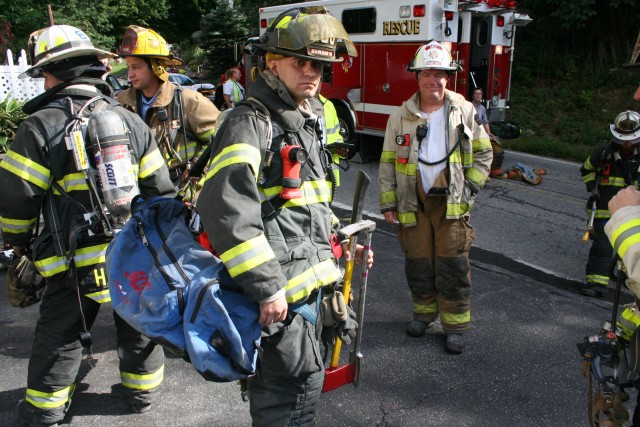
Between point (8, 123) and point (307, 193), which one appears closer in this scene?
point (307, 193)

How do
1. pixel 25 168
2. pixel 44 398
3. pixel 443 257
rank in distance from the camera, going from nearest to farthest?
1. pixel 25 168
2. pixel 44 398
3. pixel 443 257

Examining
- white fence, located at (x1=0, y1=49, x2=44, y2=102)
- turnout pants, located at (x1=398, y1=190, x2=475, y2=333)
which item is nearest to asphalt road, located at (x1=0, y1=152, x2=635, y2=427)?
turnout pants, located at (x1=398, y1=190, x2=475, y2=333)

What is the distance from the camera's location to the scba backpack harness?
1915mm

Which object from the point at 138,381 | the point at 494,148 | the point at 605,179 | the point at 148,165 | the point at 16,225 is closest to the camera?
the point at 16,225

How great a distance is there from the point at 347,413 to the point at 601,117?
1224cm

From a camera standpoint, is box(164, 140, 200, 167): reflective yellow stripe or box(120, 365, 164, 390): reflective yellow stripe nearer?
box(120, 365, 164, 390): reflective yellow stripe

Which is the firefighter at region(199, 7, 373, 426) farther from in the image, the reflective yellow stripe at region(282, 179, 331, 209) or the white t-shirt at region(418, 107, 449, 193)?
the white t-shirt at region(418, 107, 449, 193)

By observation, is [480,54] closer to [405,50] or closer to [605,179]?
[405,50]

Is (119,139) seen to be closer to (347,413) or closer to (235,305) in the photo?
(235,305)

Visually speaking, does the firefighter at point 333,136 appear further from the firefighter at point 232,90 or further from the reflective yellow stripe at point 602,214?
the firefighter at point 232,90

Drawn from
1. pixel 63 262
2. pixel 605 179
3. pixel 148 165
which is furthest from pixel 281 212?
pixel 605 179

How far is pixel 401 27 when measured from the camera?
935 cm

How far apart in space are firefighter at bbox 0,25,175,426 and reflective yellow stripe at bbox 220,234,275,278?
1.19 metres

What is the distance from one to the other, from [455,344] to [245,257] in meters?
2.35
